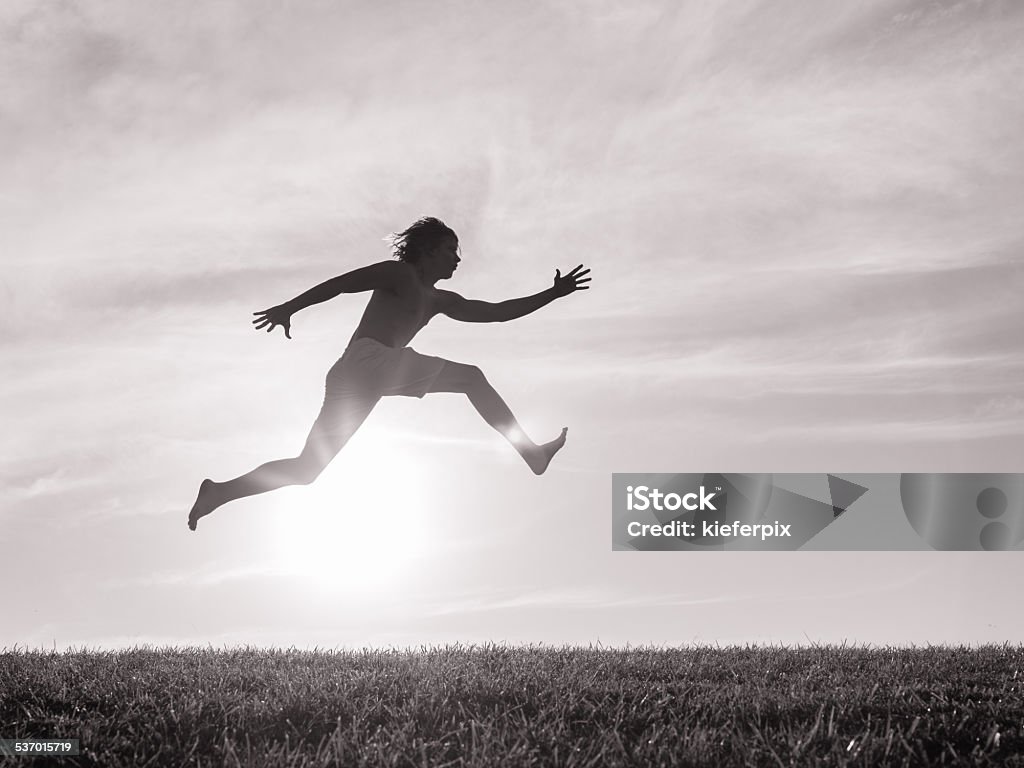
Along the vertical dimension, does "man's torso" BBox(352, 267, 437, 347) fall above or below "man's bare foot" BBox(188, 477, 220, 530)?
above

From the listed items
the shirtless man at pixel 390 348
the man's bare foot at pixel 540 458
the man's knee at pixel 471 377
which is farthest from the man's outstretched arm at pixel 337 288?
the man's bare foot at pixel 540 458

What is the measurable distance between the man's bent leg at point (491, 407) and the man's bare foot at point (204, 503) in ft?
6.77

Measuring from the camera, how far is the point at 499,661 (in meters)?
7.84

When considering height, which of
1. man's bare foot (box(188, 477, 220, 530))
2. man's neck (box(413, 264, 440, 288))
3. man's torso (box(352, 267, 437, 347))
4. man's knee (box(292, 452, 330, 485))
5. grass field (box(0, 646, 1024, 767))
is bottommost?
grass field (box(0, 646, 1024, 767))

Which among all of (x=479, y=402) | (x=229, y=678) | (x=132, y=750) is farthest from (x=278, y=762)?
(x=479, y=402)

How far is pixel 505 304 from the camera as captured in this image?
8359mm

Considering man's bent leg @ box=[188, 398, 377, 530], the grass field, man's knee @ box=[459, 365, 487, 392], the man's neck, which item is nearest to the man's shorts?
man's bent leg @ box=[188, 398, 377, 530]

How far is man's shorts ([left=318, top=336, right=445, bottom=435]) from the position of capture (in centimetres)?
762

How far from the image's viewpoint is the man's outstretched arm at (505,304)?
8.22 metres

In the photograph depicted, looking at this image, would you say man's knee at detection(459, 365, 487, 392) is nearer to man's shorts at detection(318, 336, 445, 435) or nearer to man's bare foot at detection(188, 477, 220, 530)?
man's shorts at detection(318, 336, 445, 435)

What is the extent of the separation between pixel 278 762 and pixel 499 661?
3049 millimetres

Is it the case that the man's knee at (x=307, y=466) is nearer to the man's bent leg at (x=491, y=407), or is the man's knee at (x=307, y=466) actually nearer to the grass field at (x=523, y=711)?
the man's bent leg at (x=491, y=407)

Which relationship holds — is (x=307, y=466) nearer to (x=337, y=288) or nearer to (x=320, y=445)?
(x=320, y=445)

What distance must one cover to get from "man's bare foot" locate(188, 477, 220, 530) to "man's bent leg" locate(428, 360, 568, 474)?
2.06 metres
